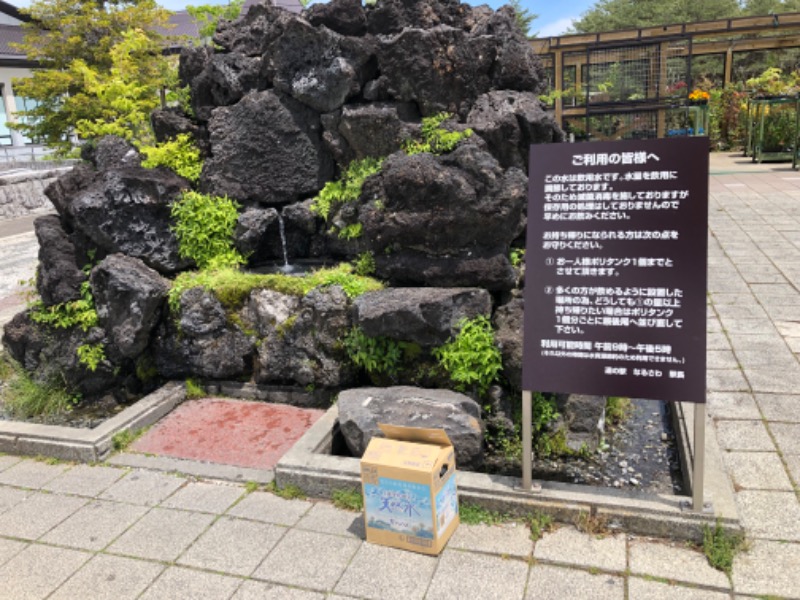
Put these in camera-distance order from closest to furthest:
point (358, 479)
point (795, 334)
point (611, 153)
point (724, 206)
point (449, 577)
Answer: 1. point (449, 577)
2. point (611, 153)
3. point (358, 479)
4. point (795, 334)
5. point (724, 206)

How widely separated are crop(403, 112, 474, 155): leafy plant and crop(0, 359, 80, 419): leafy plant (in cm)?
431

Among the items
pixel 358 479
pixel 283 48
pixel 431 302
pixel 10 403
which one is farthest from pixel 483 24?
pixel 10 403

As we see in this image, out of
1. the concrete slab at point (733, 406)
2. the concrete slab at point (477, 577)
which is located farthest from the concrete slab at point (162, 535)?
the concrete slab at point (733, 406)

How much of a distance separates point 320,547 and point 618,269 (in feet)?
8.20

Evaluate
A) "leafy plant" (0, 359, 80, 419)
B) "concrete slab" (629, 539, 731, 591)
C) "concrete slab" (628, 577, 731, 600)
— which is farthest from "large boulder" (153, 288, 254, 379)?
"concrete slab" (628, 577, 731, 600)

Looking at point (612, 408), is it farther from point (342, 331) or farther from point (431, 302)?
point (342, 331)

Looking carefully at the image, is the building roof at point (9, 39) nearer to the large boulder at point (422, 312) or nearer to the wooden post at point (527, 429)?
the large boulder at point (422, 312)

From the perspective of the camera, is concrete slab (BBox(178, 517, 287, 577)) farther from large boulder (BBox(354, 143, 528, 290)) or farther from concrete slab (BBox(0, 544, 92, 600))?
large boulder (BBox(354, 143, 528, 290))

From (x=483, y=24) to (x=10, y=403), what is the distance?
6412 millimetres

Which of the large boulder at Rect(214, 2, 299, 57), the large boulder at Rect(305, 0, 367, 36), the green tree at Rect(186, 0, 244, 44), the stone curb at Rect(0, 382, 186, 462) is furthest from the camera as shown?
the green tree at Rect(186, 0, 244, 44)

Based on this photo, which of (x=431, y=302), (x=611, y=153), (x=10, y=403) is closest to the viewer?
(x=611, y=153)

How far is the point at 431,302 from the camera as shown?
509cm

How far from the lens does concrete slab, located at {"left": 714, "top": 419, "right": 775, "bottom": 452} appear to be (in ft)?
15.6

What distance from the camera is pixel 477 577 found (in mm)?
3596
